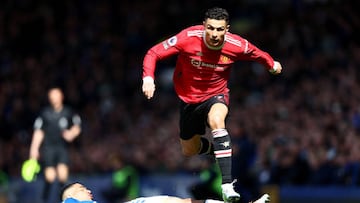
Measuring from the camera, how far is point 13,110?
2455cm

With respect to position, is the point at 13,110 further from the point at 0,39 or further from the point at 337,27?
the point at 337,27

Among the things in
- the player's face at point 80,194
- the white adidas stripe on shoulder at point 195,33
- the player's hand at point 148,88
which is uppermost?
the white adidas stripe on shoulder at point 195,33

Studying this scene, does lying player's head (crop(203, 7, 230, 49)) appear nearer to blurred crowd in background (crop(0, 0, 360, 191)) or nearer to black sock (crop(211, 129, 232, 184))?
black sock (crop(211, 129, 232, 184))

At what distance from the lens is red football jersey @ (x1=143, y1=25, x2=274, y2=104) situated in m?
11.5

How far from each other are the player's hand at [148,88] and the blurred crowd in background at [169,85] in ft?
19.0

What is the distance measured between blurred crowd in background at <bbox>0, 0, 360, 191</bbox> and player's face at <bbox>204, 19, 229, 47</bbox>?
5511mm

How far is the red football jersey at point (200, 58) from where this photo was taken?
1151 centimetres

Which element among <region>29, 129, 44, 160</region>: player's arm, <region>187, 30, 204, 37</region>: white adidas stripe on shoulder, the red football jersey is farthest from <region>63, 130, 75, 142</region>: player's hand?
<region>187, 30, 204, 37</region>: white adidas stripe on shoulder

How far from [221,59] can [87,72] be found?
45.4 feet

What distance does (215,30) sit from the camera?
1123 centimetres

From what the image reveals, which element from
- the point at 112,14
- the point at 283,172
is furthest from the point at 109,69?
the point at 283,172

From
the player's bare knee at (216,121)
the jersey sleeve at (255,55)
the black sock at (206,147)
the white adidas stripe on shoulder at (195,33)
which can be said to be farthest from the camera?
the black sock at (206,147)

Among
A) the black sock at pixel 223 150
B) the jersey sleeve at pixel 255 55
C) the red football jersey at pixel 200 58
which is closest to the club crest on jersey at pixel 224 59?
the red football jersey at pixel 200 58

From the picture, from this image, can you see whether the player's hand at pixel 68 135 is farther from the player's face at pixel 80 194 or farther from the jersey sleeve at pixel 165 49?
the player's face at pixel 80 194
